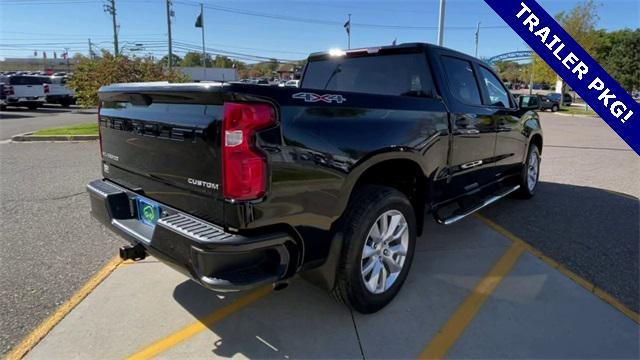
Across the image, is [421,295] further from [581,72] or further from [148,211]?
[148,211]

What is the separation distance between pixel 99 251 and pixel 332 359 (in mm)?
2636

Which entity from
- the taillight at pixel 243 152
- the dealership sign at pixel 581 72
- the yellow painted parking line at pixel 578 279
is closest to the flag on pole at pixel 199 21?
the yellow painted parking line at pixel 578 279

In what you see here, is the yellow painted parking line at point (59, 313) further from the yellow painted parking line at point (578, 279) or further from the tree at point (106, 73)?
the tree at point (106, 73)

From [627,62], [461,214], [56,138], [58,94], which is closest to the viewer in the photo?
[461,214]

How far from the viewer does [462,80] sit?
160 inches

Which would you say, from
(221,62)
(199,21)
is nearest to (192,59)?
(221,62)

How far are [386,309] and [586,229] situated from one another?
9.79ft

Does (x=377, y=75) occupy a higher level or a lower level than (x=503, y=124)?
higher

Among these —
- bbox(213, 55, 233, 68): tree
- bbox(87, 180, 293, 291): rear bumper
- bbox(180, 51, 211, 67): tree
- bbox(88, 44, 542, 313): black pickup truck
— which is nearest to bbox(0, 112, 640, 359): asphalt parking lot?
bbox(88, 44, 542, 313): black pickup truck

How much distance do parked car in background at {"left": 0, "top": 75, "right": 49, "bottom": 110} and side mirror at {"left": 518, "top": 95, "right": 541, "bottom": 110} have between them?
23.1 m

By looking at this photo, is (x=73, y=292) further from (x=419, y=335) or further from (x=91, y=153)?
(x=91, y=153)

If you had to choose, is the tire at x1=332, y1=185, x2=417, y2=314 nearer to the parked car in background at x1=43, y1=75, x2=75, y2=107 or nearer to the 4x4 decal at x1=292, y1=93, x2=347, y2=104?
the 4x4 decal at x1=292, y1=93, x2=347, y2=104

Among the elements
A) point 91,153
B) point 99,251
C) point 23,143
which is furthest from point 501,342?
point 23,143

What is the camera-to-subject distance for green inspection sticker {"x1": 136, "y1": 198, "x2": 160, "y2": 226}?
105 inches
